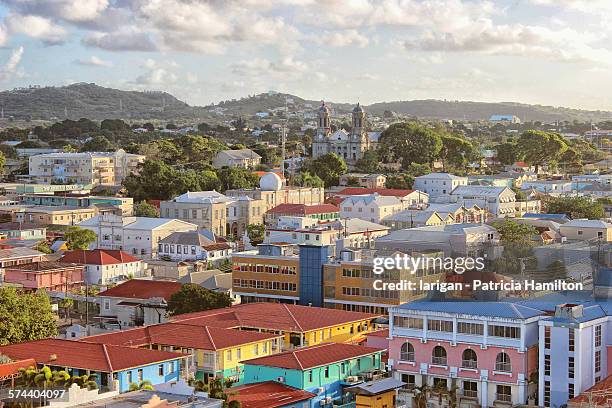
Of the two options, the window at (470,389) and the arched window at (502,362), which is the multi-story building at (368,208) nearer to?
the window at (470,389)

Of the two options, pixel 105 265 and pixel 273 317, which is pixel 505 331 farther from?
pixel 105 265

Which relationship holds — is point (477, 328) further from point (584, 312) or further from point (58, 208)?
point (58, 208)

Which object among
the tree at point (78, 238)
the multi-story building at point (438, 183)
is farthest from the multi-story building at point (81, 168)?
the tree at point (78, 238)

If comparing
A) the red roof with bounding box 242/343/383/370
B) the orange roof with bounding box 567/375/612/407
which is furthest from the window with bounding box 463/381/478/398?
the red roof with bounding box 242/343/383/370

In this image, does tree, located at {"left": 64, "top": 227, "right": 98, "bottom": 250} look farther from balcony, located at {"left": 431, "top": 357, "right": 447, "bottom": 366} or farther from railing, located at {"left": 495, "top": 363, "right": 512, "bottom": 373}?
railing, located at {"left": 495, "top": 363, "right": 512, "bottom": 373}

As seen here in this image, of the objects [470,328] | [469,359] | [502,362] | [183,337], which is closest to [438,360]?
[469,359]

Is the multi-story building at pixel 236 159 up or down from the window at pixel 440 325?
up
